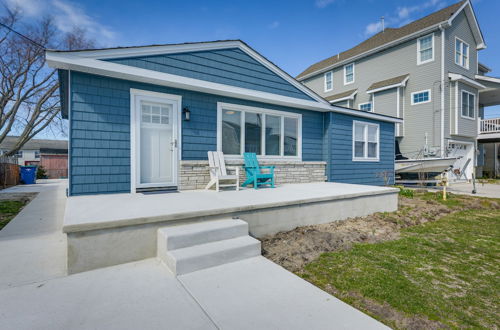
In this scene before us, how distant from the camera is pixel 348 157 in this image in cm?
816

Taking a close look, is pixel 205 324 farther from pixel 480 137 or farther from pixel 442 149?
pixel 480 137

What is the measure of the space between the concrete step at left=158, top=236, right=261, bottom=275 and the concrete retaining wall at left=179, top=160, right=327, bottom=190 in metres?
2.82

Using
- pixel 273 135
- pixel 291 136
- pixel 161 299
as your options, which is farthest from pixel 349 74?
pixel 161 299

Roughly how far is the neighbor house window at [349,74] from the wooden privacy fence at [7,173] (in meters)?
17.6

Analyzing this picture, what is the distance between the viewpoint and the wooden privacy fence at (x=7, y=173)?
10.4 metres

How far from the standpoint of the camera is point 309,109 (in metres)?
7.44

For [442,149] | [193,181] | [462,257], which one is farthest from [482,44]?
[193,181]

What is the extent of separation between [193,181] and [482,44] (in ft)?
56.3

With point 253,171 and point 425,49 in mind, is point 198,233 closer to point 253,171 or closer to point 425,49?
point 253,171

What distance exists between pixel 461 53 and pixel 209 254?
15819 millimetres

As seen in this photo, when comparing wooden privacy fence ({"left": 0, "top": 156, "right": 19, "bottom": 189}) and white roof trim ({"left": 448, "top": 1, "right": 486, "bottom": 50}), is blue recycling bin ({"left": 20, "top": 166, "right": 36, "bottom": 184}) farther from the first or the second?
white roof trim ({"left": 448, "top": 1, "right": 486, "bottom": 50})

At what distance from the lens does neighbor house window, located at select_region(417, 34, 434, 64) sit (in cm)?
1157

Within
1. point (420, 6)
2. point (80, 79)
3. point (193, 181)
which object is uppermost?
point (420, 6)

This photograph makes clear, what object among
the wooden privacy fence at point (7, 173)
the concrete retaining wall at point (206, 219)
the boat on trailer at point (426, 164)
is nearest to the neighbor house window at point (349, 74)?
the boat on trailer at point (426, 164)
